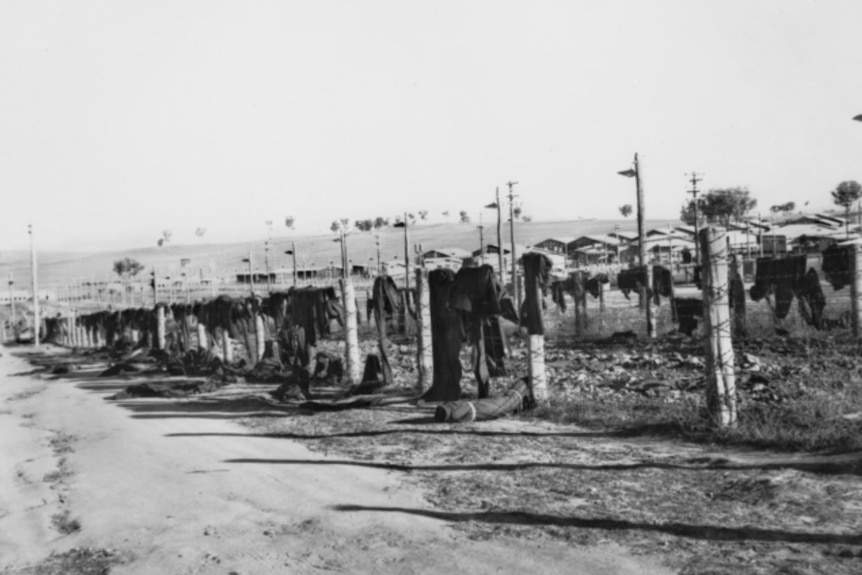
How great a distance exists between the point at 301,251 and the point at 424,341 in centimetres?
13264

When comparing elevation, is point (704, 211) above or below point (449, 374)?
above

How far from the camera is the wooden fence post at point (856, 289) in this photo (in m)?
13.9

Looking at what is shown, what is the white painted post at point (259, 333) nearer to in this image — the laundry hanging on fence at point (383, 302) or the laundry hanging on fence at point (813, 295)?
the laundry hanging on fence at point (383, 302)

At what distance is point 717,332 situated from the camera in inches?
336

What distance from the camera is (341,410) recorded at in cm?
1202

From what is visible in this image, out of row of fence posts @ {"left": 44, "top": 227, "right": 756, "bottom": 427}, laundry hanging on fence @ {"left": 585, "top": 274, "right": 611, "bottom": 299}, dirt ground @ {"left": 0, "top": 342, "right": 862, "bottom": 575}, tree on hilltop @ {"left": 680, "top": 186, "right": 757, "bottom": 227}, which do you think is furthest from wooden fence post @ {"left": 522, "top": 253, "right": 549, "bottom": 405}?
tree on hilltop @ {"left": 680, "top": 186, "right": 757, "bottom": 227}

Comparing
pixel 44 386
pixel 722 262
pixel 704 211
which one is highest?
pixel 704 211

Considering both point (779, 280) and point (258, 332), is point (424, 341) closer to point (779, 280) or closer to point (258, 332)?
point (779, 280)

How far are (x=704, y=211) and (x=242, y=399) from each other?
91.9 m

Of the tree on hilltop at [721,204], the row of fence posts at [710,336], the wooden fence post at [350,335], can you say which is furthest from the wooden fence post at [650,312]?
the tree on hilltop at [721,204]

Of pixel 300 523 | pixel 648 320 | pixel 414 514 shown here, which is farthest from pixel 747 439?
pixel 648 320

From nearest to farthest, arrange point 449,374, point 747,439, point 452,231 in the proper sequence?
point 747,439 → point 449,374 → point 452,231

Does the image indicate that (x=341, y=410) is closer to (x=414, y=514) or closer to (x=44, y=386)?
(x=414, y=514)

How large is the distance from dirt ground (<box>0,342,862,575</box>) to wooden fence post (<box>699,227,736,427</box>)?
2.27ft
